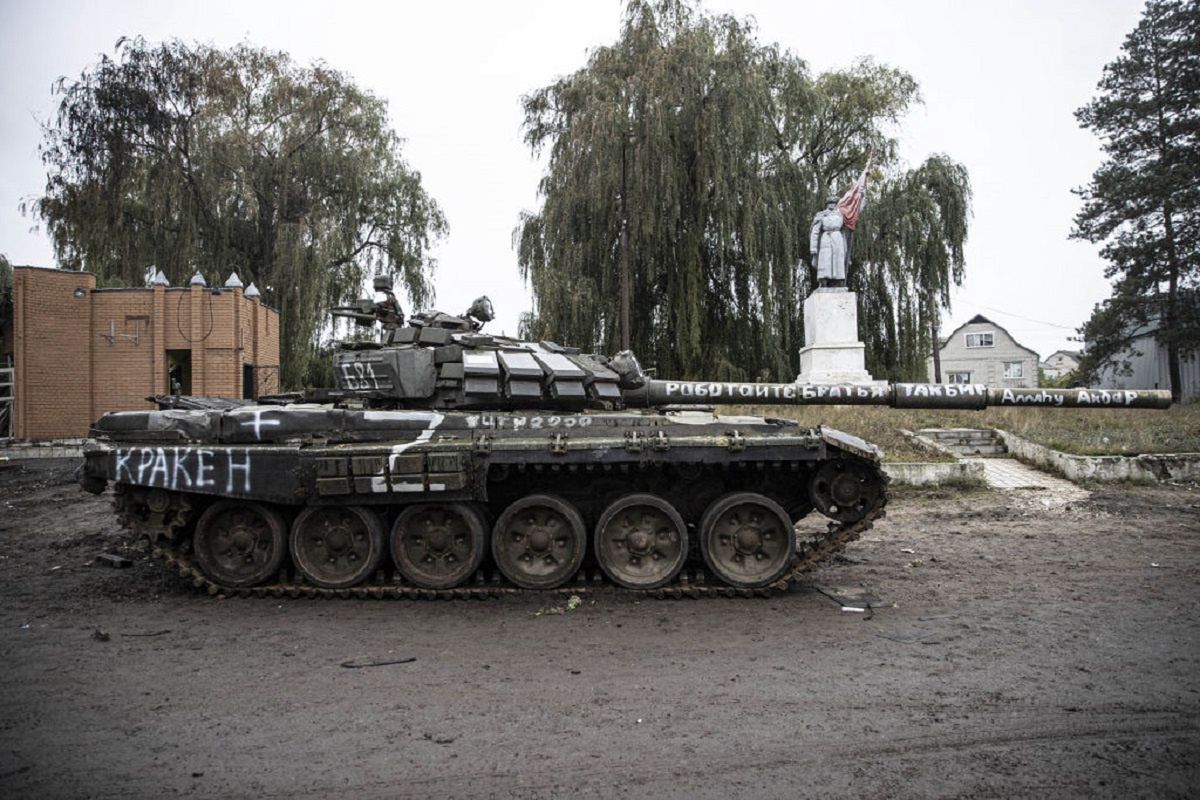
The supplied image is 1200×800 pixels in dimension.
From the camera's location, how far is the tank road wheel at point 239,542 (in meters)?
6.85

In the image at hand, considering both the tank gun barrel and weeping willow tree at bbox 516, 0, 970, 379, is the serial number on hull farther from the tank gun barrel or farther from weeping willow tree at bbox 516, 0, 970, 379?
weeping willow tree at bbox 516, 0, 970, 379

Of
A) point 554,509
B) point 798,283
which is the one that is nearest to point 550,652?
point 554,509

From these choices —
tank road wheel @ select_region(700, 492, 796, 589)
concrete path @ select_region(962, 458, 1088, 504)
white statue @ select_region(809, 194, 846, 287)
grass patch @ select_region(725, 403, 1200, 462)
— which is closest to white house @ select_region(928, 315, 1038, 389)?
grass patch @ select_region(725, 403, 1200, 462)

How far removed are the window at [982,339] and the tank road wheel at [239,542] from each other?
52.2 meters

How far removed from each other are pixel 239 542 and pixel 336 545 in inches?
36.1

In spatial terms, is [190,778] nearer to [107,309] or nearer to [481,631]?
[481,631]

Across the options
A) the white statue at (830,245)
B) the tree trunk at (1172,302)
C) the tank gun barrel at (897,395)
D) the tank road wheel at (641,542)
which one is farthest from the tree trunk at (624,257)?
the tree trunk at (1172,302)

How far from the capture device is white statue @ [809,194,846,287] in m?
19.2

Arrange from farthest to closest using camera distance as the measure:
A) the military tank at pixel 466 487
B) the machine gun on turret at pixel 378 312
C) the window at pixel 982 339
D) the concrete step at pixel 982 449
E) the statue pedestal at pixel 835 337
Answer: the window at pixel 982 339
the statue pedestal at pixel 835 337
the concrete step at pixel 982 449
the machine gun on turret at pixel 378 312
the military tank at pixel 466 487

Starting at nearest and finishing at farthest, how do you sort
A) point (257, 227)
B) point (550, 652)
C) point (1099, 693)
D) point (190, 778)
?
point (190, 778) → point (1099, 693) → point (550, 652) → point (257, 227)

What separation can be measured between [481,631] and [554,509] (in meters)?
1.39

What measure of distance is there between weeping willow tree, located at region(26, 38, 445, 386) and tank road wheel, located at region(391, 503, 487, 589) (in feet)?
56.8

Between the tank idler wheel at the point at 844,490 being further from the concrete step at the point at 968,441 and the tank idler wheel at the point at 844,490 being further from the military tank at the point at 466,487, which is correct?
the concrete step at the point at 968,441

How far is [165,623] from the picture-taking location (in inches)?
237
